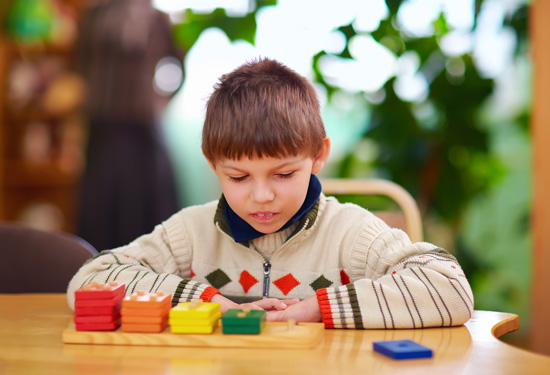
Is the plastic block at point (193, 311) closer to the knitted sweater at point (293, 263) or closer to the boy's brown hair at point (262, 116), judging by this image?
the knitted sweater at point (293, 263)

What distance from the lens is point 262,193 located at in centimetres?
95

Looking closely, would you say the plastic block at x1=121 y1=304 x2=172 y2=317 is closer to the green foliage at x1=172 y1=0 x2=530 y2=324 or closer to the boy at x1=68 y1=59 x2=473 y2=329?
the boy at x1=68 y1=59 x2=473 y2=329

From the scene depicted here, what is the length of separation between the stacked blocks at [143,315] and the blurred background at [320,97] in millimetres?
467

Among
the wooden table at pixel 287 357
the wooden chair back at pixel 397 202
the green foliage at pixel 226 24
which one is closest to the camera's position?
the wooden table at pixel 287 357

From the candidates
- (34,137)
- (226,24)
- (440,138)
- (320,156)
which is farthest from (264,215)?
(34,137)

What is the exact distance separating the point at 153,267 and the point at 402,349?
0.57 meters

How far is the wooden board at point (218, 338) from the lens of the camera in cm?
72

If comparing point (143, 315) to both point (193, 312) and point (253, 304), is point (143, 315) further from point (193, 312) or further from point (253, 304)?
point (253, 304)

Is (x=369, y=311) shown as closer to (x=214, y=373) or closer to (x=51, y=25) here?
(x=214, y=373)

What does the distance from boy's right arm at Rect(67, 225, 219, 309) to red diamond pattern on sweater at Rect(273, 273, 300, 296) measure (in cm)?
19

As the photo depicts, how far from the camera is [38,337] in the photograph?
0.81m

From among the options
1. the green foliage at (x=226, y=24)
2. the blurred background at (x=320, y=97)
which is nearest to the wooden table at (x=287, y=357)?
the blurred background at (x=320, y=97)

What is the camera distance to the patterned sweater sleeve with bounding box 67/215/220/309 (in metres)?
0.94

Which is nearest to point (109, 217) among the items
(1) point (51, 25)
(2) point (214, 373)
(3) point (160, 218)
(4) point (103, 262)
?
(3) point (160, 218)
